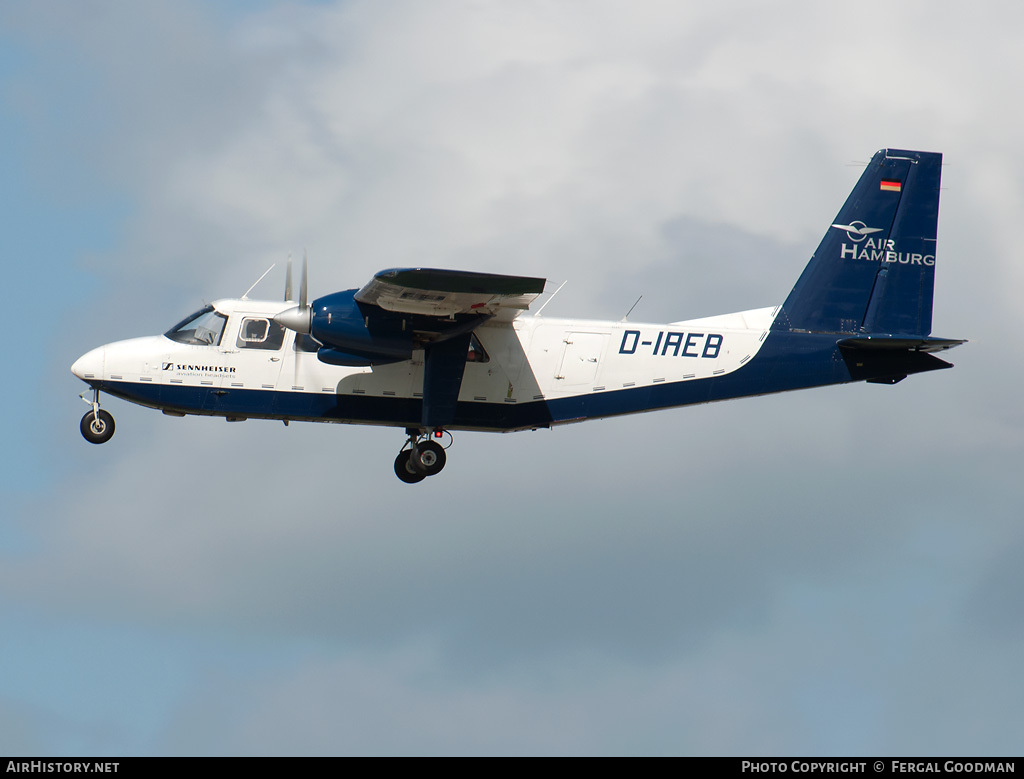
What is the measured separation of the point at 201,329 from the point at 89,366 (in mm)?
2106

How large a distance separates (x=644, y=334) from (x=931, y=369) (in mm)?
5334

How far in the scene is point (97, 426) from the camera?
27.5 metres

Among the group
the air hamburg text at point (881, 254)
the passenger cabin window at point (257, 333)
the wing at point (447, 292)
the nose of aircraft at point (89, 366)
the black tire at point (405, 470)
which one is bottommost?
the black tire at point (405, 470)

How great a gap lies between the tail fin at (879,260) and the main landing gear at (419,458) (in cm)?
671

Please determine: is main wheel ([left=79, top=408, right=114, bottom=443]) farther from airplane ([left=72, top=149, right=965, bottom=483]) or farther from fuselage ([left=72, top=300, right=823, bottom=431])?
fuselage ([left=72, top=300, right=823, bottom=431])

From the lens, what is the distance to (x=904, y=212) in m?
28.5

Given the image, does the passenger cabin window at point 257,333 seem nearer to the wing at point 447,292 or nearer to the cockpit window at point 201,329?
the cockpit window at point 201,329

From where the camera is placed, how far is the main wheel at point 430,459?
1095 inches

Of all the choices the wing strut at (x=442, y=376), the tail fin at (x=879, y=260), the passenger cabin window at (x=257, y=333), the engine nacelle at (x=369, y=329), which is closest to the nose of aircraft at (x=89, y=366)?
the passenger cabin window at (x=257, y=333)

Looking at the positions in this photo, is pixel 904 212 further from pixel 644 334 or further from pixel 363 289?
pixel 363 289

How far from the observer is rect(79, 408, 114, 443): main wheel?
2752 cm
